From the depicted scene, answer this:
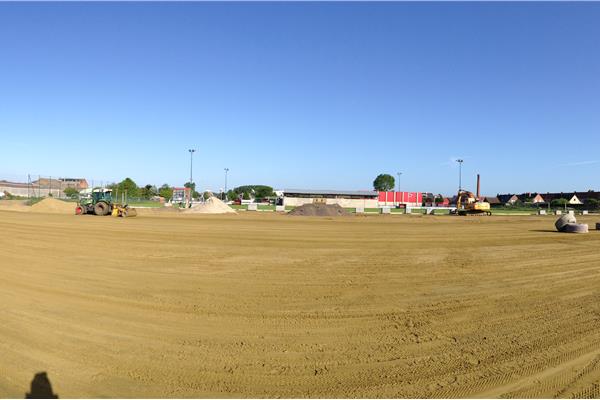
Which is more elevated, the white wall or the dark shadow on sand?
the white wall

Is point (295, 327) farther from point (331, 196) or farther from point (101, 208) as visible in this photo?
point (331, 196)

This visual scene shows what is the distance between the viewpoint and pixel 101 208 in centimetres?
3412

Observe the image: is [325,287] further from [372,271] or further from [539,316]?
[539,316]

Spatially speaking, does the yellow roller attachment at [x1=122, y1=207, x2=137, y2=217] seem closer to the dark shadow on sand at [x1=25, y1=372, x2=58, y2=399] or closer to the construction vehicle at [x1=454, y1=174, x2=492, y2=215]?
the dark shadow on sand at [x1=25, y1=372, x2=58, y2=399]

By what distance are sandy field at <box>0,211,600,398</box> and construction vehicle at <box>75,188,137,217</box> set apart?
2210 cm

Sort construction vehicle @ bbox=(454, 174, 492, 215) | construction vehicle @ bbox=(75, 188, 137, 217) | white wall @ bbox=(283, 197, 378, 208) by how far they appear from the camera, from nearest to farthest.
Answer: construction vehicle @ bbox=(75, 188, 137, 217) → construction vehicle @ bbox=(454, 174, 492, 215) → white wall @ bbox=(283, 197, 378, 208)

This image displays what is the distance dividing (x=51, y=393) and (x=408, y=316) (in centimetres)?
508

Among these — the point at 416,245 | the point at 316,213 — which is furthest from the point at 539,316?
the point at 316,213

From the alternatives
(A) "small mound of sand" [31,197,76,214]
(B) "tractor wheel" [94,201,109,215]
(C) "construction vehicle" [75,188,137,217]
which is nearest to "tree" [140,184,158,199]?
(A) "small mound of sand" [31,197,76,214]

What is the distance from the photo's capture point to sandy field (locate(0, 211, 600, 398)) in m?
4.36

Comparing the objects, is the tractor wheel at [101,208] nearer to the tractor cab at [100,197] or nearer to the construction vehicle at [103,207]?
the construction vehicle at [103,207]

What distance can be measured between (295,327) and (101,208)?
32.8 meters

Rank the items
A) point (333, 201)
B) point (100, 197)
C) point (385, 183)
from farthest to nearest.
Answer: point (385, 183)
point (333, 201)
point (100, 197)

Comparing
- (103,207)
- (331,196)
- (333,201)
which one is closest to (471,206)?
(103,207)
